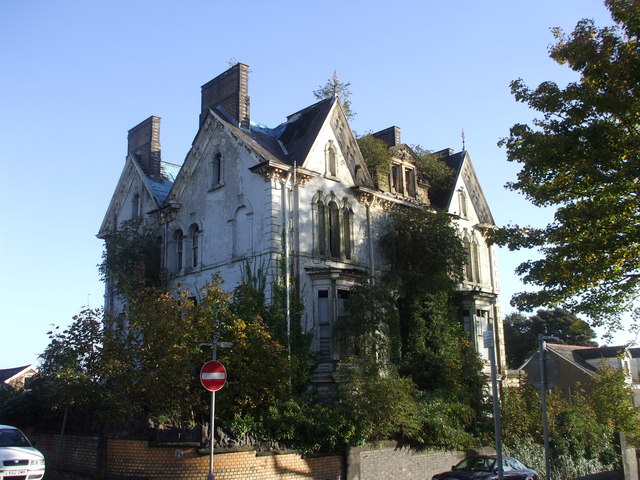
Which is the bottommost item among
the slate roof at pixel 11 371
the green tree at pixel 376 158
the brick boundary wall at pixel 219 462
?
the brick boundary wall at pixel 219 462

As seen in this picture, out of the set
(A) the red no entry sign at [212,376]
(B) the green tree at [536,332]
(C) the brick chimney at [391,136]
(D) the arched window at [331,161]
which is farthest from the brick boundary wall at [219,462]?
(B) the green tree at [536,332]

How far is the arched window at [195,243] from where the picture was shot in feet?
98.3

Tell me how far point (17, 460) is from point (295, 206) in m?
14.2

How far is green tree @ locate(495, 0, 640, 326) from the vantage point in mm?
17438

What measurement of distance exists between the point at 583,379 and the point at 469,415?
3447 cm

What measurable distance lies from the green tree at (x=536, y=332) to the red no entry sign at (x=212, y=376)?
6173cm

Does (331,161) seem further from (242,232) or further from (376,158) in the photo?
(242,232)

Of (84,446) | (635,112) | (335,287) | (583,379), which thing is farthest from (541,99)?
(583,379)

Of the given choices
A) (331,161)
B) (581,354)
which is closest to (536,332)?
(581,354)

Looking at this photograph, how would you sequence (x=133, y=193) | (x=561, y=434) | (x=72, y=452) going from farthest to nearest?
(x=133, y=193), (x=561, y=434), (x=72, y=452)

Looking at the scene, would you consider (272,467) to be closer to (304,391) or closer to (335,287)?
(304,391)

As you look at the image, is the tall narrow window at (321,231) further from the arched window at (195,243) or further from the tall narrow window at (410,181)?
the tall narrow window at (410,181)

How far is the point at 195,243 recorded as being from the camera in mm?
30328

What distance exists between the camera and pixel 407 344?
28.9 m
